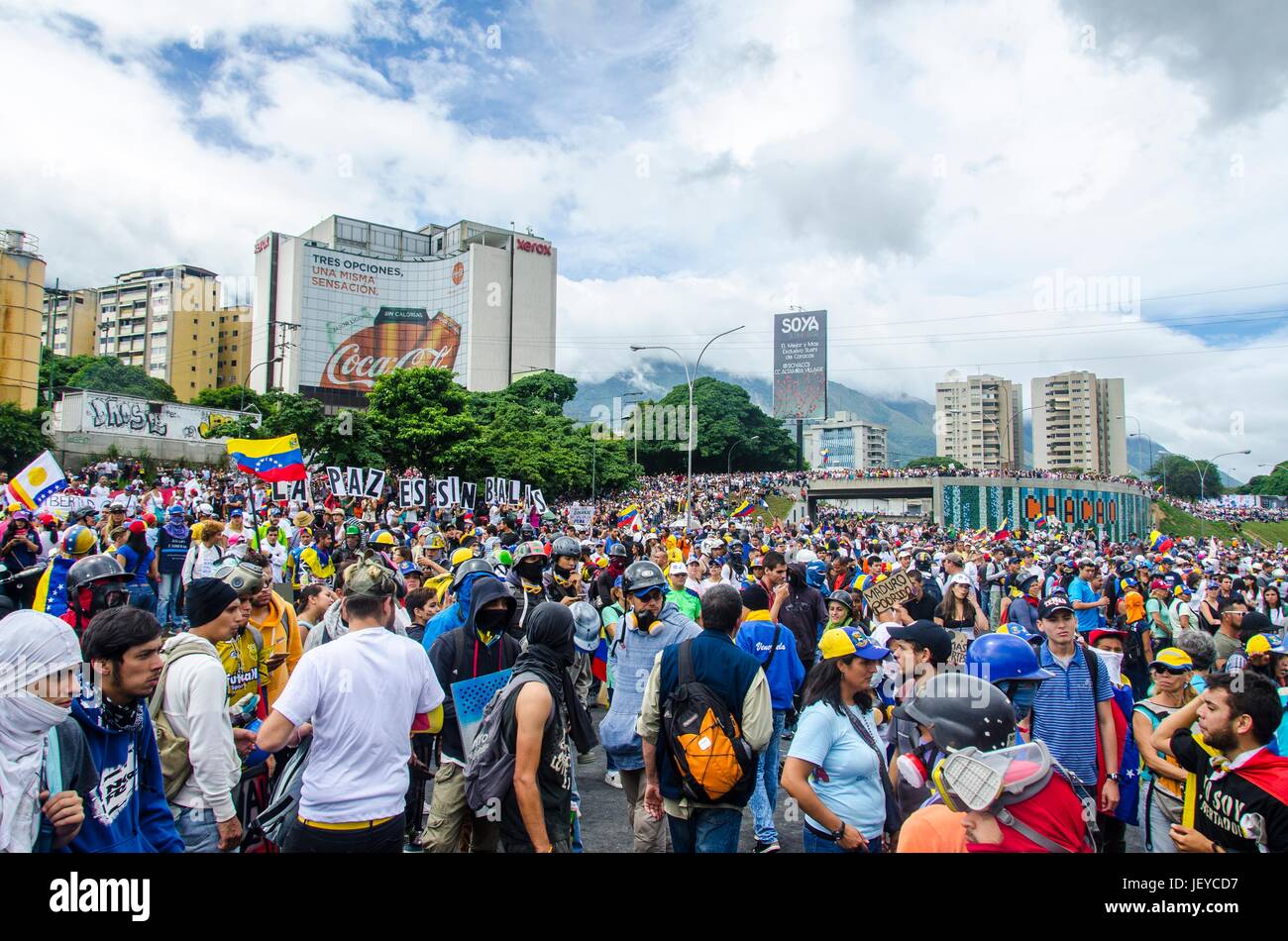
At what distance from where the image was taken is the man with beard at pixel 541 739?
10.9 feet

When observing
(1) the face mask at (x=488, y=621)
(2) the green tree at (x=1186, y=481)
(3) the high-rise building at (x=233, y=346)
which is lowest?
(1) the face mask at (x=488, y=621)

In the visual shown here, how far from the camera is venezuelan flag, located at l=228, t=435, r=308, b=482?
583 inches

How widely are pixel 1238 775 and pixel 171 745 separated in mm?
4135

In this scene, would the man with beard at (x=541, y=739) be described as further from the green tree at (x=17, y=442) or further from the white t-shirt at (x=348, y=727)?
the green tree at (x=17, y=442)

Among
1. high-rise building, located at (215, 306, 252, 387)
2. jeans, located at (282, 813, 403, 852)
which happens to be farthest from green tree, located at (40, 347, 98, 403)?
jeans, located at (282, 813, 403, 852)

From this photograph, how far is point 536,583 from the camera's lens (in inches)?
221

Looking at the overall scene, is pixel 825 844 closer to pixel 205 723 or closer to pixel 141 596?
pixel 205 723

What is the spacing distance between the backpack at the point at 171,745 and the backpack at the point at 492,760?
1.12 metres

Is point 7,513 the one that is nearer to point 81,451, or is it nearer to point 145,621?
point 145,621

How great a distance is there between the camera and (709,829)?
3650mm

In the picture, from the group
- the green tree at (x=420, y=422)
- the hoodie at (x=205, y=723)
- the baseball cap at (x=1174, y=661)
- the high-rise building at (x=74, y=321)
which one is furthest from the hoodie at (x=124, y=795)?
the high-rise building at (x=74, y=321)

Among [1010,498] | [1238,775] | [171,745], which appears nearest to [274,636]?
[171,745]

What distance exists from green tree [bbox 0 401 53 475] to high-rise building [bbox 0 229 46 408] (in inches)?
660

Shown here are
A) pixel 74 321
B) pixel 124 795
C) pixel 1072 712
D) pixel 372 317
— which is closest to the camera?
pixel 124 795
